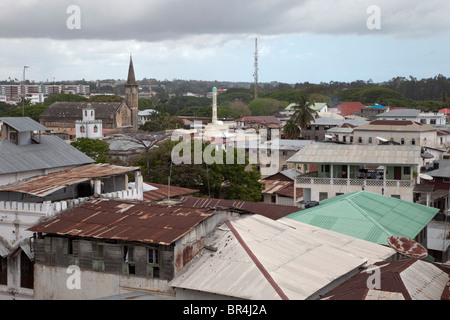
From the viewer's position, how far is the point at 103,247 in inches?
626

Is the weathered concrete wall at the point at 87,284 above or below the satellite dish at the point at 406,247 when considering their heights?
below

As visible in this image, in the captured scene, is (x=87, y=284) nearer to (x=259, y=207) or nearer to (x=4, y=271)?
(x=4, y=271)

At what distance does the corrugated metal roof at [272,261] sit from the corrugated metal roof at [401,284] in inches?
23.0

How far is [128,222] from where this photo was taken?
1639cm

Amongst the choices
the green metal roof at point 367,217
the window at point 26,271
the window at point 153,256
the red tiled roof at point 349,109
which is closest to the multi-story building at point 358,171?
the green metal roof at point 367,217

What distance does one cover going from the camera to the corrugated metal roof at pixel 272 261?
1330 centimetres

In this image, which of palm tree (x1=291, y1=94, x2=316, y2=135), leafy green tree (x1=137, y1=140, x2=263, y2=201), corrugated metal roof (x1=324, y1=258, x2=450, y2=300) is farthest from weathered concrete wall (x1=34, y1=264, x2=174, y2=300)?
palm tree (x1=291, y1=94, x2=316, y2=135)

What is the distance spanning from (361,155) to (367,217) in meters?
9.37

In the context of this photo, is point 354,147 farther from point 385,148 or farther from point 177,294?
point 177,294

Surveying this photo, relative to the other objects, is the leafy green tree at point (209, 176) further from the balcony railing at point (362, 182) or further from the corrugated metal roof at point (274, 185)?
the balcony railing at point (362, 182)

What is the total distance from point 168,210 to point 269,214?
6.23 meters

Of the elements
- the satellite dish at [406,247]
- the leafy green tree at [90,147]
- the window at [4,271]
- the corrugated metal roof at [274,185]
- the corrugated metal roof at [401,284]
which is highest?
the leafy green tree at [90,147]

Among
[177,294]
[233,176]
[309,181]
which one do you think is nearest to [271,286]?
[177,294]

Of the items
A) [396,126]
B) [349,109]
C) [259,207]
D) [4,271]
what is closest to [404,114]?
[396,126]
